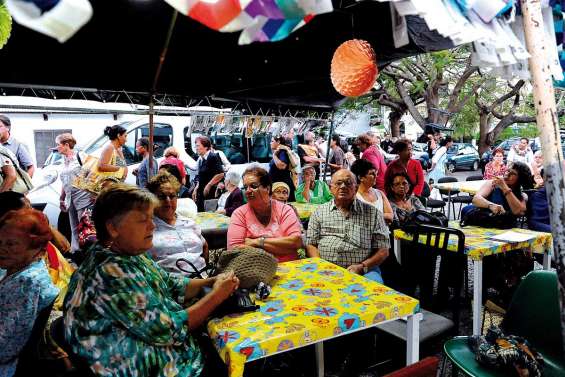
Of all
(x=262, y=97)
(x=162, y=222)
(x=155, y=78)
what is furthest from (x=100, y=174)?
(x=162, y=222)

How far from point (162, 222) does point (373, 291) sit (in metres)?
1.52

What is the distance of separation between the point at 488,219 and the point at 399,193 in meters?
0.90

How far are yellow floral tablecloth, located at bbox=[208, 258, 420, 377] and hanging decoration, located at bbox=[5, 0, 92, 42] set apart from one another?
1.24 meters

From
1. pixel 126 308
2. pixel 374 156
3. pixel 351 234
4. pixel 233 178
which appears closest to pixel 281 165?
pixel 374 156

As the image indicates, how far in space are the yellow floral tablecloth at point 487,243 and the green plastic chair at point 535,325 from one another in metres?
0.90

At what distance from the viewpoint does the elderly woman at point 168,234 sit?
2746 millimetres

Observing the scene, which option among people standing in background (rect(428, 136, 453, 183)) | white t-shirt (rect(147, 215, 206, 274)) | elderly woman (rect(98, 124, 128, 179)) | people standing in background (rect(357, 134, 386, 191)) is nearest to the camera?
white t-shirt (rect(147, 215, 206, 274))

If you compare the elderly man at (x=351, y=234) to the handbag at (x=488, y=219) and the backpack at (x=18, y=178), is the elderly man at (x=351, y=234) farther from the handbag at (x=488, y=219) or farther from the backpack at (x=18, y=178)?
the backpack at (x=18, y=178)

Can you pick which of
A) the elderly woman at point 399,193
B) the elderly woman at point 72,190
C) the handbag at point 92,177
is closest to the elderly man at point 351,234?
the elderly woman at point 399,193

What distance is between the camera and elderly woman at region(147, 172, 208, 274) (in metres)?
2.75

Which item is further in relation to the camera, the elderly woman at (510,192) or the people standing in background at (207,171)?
the people standing in background at (207,171)

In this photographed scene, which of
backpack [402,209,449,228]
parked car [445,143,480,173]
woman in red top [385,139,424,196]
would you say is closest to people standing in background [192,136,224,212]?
woman in red top [385,139,424,196]

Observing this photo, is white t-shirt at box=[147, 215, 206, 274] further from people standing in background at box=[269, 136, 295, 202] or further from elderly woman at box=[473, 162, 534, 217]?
people standing in background at box=[269, 136, 295, 202]

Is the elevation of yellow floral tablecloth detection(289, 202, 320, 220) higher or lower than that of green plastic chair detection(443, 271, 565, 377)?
higher
